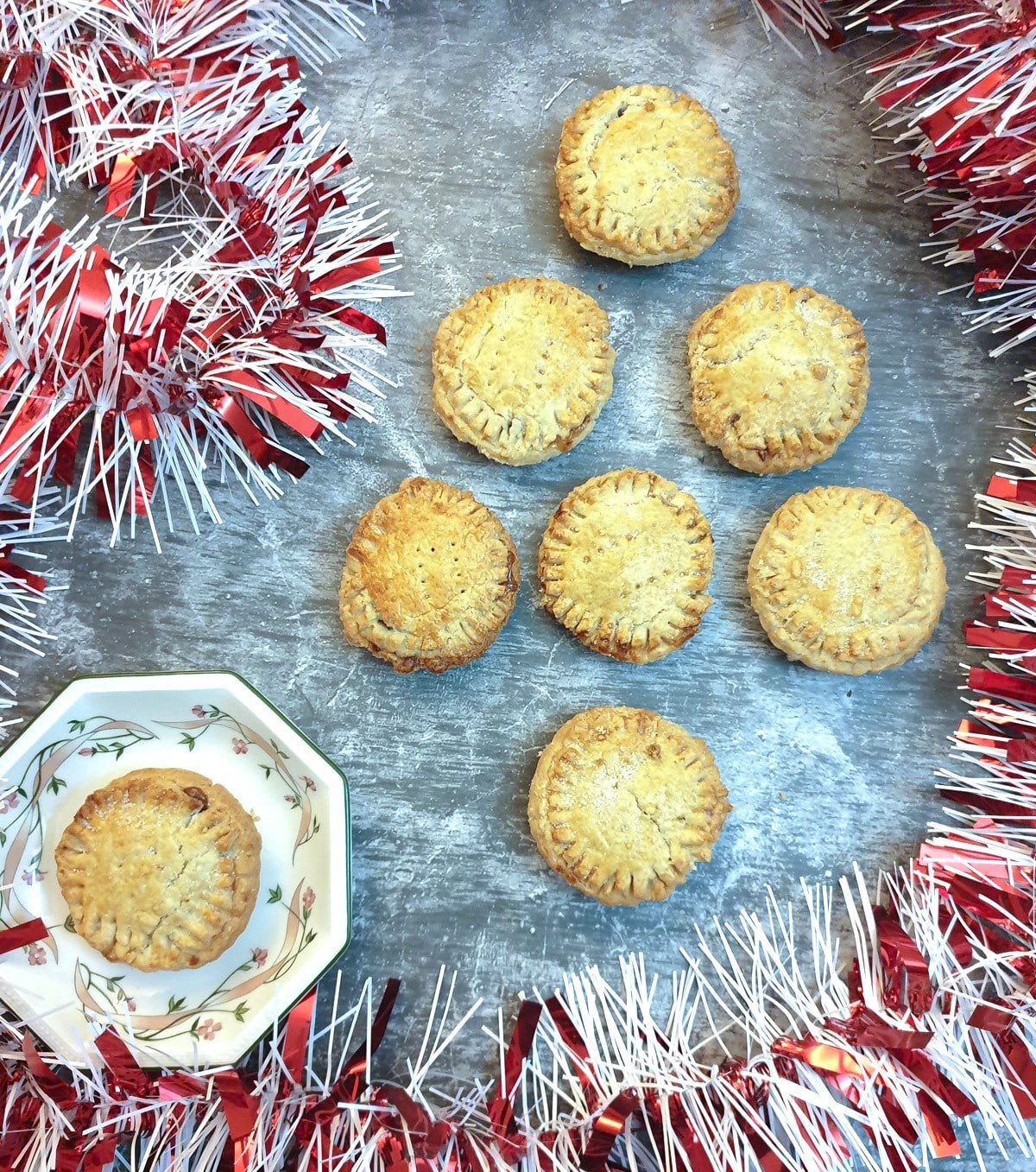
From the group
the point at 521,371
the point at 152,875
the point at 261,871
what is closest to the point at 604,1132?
the point at 261,871

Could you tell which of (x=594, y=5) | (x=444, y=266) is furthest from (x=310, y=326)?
(x=594, y=5)

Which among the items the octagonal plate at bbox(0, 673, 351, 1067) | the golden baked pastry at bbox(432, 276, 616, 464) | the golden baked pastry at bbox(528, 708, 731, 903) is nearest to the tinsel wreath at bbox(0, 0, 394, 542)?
the golden baked pastry at bbox(432, 276, 616, 464)

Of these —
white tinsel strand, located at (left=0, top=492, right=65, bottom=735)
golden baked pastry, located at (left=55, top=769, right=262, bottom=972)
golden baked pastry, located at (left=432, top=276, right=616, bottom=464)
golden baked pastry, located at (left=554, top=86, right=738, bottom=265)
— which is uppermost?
golden baked pastry, located at (left=554, top=86, right=738, bottom=265)

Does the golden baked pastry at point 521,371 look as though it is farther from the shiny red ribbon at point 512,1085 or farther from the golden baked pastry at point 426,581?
the shiny red ribbon at point 512,1085

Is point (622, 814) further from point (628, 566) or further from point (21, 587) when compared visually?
point (21, 587)

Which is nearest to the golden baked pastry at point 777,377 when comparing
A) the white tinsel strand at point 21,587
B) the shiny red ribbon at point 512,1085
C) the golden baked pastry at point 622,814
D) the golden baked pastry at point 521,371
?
the golden baked pastry at point 521,371

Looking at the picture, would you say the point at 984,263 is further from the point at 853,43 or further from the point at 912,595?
the point at 912,595

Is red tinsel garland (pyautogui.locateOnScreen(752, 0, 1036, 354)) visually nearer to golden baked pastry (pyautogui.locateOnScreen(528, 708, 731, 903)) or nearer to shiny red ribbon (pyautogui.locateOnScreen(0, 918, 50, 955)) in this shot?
golden baked pastry (pyautogui.locateOnScreen(528, 708, 731, 903))
